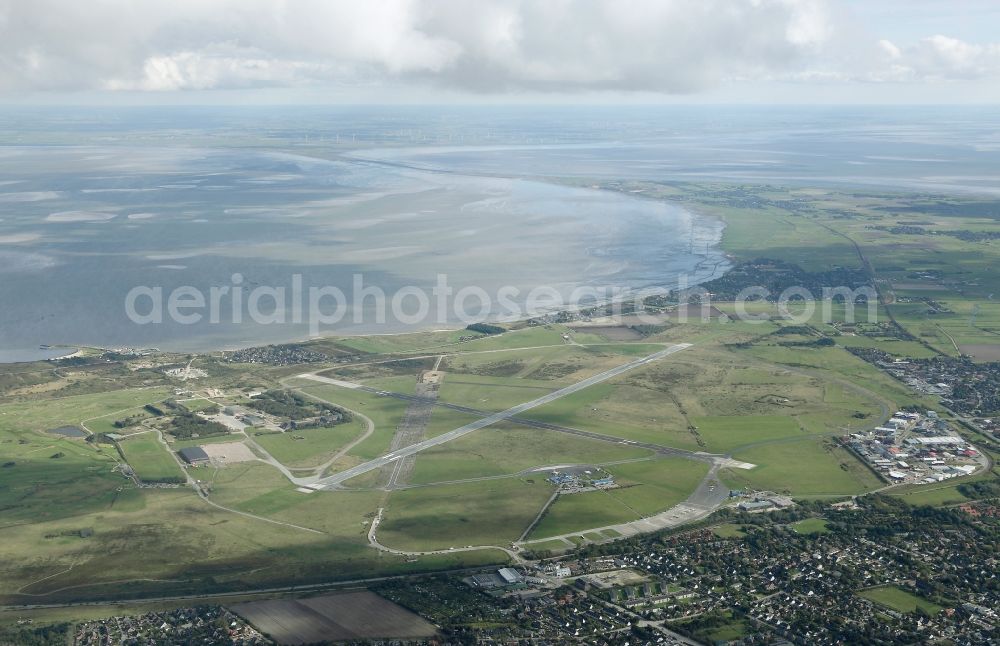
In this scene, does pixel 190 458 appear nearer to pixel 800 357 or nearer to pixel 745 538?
pixel 745 538

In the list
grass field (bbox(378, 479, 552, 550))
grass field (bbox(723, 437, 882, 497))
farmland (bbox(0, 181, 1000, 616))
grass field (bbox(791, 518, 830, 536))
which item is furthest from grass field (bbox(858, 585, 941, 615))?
grass field (bbox(378, 479, 552, 550))

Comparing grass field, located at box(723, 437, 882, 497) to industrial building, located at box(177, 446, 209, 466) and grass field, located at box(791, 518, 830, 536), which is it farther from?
industrial building, located at box(177, 446, 209, 466)

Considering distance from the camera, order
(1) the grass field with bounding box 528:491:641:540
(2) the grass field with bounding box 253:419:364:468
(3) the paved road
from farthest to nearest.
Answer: (2) the grass field with bounding box 253:419:364:468 < (3) the paved road < (1) the grass field with bounding box 528:491:641:540

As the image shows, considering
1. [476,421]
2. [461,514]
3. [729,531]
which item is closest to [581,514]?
[461,514]

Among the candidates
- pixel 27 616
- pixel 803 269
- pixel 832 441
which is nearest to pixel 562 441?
pixel 832 441

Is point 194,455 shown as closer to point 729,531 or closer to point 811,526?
point 729,531

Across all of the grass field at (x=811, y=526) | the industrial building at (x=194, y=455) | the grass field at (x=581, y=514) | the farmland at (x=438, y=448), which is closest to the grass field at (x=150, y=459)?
the farmland at (x=438, y=448)
